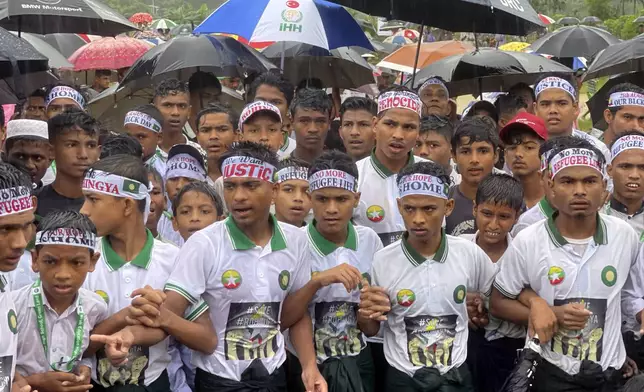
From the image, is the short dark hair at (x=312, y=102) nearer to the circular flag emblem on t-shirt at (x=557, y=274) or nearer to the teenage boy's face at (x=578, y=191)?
the teenage boy's face at (x=578, y=191)

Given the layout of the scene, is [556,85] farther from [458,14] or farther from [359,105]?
[359,105]

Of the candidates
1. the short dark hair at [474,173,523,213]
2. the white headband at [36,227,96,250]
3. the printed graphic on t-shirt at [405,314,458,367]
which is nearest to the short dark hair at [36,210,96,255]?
the white headband at [36,227,96,250]

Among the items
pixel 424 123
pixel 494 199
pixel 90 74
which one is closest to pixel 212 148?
pixel 424 123

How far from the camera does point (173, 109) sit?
8719 millimetres

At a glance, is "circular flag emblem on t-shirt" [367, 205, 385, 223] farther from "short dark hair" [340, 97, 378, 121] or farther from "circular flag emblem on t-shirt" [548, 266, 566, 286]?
"short dark hair" [340, 97, 378, 121]

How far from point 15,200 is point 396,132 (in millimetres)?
2906

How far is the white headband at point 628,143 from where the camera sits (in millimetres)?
6430

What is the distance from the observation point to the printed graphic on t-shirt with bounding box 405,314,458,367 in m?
5.45

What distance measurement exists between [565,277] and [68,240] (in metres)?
2.75

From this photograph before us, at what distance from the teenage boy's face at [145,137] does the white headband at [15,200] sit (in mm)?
3057

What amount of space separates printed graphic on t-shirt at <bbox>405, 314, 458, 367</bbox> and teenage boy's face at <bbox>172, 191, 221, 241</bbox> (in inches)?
61.3

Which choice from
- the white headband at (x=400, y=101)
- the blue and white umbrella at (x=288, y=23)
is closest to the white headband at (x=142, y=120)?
the blue and white umbrella at (x=288, y=23)

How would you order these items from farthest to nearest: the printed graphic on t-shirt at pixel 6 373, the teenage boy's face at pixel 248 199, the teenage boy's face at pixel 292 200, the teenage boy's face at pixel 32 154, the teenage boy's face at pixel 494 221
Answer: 1. the teenage boy's face at pixel 32 154
2. the teenage boy's face at pixel 292 200
3. the teenage boy's face at pixel 494 221
4. the teenage boy's face at pixel 248 199
5. the printed graphic on t-shirt at pixel 6 373

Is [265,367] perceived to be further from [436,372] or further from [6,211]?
[6,211]
